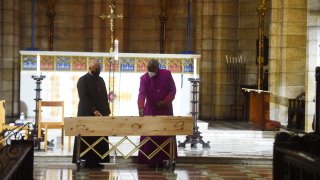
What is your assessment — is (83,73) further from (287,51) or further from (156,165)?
(156,165)

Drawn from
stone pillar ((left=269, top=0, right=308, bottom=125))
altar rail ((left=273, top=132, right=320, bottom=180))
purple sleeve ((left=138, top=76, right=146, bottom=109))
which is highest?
stone pillar ((left=269, top=0, right=308, bottom=125))

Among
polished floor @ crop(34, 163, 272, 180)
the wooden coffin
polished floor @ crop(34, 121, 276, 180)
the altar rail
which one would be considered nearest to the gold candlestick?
polished floor @ crop(34, 121, 276, 180)

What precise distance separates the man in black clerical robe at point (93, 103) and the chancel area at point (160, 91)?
1 cm

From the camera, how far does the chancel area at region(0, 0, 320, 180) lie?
9.47 meters

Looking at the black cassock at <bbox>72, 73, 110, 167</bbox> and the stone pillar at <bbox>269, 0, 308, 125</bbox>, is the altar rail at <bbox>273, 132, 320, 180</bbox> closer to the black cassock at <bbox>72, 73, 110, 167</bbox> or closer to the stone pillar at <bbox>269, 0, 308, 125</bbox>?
the black cassock at <bbox>72, 73, 110, 167</bbox>

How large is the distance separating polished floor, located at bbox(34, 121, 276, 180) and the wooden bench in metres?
0.33

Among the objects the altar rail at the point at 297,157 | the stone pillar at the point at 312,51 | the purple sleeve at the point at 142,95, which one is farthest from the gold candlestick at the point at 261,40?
the altar rail at the point at 297,157

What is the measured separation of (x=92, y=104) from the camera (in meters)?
10.3

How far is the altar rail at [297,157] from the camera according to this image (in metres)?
5.67

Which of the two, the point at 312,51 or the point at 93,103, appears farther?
the point at 312,51

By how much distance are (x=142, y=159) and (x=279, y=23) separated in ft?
20.3

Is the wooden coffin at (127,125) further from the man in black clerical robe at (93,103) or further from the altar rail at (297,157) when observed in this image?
the altar rail at (297,157)

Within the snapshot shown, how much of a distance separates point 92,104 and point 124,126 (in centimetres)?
95

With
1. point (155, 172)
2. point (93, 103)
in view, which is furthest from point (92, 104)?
point (155, 172)
